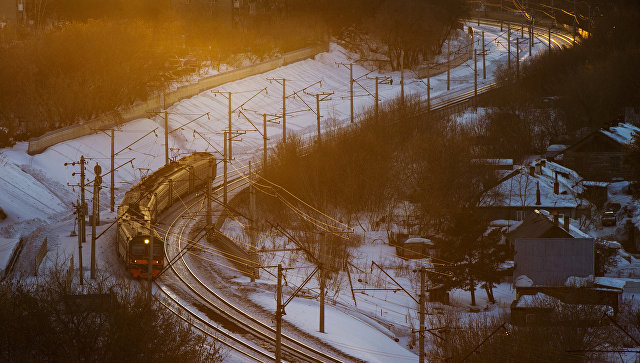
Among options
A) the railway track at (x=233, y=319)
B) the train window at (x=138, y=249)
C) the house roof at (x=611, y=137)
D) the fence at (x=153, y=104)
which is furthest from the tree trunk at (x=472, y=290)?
the house roof at (x=611, y=137)

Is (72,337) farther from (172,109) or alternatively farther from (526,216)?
(172,109)

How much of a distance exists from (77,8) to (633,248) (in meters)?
46.5

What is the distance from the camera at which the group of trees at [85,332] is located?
21.0 meters

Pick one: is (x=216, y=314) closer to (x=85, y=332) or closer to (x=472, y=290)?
(x=85, y=332)

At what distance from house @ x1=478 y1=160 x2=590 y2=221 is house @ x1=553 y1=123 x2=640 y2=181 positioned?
9279mm

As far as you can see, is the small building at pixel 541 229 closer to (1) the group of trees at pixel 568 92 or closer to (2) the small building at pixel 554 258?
(2) the small building at pixel 554 258

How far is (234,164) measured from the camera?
53281 mm

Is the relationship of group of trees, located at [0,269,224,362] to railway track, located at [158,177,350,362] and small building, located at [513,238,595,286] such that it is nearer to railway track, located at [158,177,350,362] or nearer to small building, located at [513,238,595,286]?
railway track, located at [158,177,350,362]

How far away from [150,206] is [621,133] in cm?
3645

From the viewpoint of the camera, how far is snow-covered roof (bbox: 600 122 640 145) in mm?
59781

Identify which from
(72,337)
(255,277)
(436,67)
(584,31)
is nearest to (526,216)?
(255,277)

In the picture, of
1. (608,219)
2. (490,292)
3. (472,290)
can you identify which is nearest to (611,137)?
(608,219)

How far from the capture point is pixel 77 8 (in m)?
76.1

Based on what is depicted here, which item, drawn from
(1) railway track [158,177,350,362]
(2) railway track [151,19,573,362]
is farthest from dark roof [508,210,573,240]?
(1) railway track [158,177,350,362]
